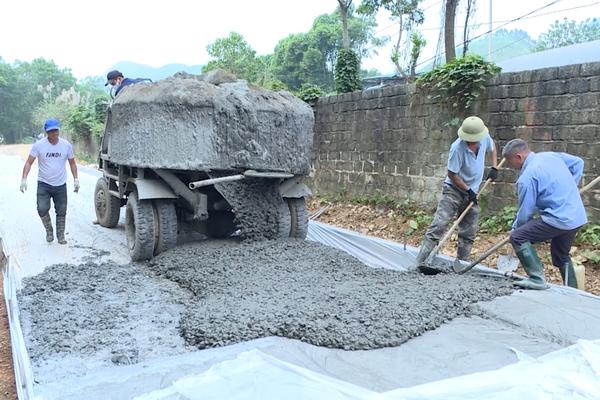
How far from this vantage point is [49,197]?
21.0 feet

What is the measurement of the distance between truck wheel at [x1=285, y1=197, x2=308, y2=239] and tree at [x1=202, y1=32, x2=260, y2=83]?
891 inches

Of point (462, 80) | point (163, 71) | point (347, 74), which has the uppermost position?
point (163, 71)

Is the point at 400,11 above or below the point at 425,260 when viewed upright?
above

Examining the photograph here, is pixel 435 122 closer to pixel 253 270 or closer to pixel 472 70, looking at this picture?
pixel 472 70

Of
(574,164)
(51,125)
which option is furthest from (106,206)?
(574,164)

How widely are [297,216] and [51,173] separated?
114 inches

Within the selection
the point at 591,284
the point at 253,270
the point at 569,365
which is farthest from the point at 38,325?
the point at 591,284

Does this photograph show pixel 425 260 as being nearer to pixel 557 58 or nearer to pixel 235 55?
pixel 557 58

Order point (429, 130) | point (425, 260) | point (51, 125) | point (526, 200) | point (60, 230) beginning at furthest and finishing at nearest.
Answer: point (429, 130)
point (60, 230)
point (51, 125)
point (425, 260)
point (526, 200)

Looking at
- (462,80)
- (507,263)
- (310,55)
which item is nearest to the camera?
(507,263)

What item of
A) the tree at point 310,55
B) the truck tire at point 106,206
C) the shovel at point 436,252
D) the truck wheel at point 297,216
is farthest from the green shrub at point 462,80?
the tree at point 310,55

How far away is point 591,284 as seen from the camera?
5.12 m

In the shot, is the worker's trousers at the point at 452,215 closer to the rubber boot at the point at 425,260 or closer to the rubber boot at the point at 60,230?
the rubber boot at the point at 425,260

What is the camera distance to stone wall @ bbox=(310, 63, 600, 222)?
5742 millimetres
